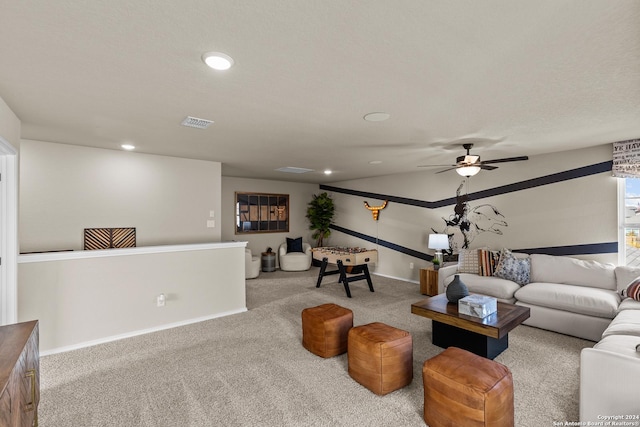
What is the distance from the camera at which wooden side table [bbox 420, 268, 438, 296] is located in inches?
207

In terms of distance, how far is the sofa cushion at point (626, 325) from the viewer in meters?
2.42

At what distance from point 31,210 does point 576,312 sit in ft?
21.8

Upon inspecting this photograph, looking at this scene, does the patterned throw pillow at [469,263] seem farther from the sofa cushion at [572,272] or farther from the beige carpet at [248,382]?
the beige carpet at [248,382]

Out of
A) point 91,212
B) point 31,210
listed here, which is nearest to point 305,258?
point 91,212

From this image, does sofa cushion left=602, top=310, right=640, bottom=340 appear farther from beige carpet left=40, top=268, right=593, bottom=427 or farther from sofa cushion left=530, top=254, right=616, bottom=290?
sofa cushion left=530, top=254, right=616, bottom=290

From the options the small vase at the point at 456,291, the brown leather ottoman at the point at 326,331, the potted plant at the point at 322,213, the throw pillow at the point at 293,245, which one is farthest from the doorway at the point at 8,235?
the potted plant at the point at 322,213

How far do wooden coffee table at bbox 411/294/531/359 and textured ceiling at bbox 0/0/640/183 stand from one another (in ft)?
6.30

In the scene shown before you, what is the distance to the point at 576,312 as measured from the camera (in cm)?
343

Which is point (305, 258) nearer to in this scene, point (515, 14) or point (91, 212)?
point (91, 212)

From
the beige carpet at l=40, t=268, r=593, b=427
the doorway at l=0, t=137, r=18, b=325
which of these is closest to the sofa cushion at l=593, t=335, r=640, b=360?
the beige carpet at l=40, t=268, r=593, b=427

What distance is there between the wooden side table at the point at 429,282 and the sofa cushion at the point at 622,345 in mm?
2896

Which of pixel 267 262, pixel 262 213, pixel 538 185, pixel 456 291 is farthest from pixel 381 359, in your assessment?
pixel 262 213

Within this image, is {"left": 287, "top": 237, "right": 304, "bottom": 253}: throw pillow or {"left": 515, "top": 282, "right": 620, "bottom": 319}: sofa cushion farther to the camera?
{"left": 287, "top": 237, "right": 304, "bottom": 253}: throw pillow

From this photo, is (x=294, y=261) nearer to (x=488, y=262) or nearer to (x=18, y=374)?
(x=488, y=262)
